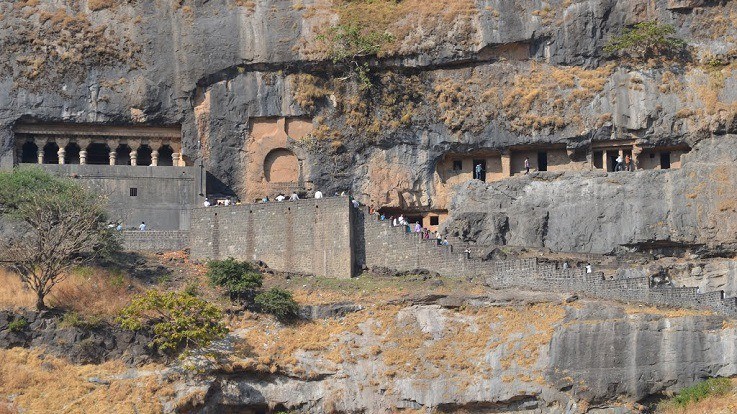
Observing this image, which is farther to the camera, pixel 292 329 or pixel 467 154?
pixel 467 154

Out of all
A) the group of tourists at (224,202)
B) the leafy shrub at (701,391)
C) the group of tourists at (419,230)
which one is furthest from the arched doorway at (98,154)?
the leafy shrub at (701,391)

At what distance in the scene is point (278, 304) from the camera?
41.5 metres

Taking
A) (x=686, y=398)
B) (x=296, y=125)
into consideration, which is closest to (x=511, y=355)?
(x=686, y=398)

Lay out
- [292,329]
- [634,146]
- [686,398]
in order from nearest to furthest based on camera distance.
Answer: [686,398] → [292,329] → [634,146]

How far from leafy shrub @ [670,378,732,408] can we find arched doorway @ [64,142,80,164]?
26.4m

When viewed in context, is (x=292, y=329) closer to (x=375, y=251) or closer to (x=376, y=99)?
(x=375, y=251)

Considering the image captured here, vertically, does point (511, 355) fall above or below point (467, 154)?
below

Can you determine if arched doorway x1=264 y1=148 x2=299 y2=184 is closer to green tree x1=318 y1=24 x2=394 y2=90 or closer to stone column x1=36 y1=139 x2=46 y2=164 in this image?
green tree x1=318 y1=24 x2=394 y2=90

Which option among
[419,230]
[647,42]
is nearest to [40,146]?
[419,230]

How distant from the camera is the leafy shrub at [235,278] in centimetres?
4234

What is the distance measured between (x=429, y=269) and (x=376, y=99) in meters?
9.08

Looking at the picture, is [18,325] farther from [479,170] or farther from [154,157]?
[479,170]

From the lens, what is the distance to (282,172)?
52.1m

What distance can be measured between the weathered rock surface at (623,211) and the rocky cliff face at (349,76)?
2.33m
